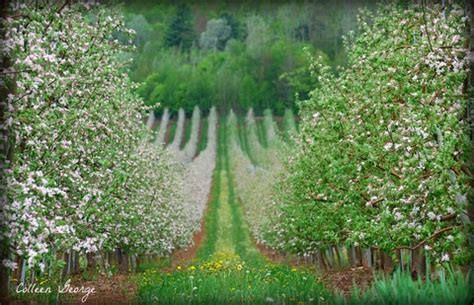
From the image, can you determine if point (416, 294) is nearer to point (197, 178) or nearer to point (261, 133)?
point (197, 178)

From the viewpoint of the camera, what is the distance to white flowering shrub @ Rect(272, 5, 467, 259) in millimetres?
10570

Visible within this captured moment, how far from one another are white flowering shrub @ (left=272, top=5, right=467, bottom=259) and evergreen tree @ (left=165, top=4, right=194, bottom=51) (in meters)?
3.58

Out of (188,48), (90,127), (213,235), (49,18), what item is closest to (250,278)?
(90,127)

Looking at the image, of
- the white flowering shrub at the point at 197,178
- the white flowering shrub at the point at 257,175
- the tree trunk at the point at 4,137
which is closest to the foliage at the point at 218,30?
the tree trunk at the point at 4,137

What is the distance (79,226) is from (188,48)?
44.4 feet

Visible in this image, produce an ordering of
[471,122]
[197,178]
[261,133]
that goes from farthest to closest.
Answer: [261,133] → [197,178] → [471,122]

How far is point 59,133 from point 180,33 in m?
8.54

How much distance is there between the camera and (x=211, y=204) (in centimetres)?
8050

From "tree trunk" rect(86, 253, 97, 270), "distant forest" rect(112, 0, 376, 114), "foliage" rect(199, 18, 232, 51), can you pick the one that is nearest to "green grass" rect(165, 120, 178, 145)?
"distant forest" rect(112, 0, 376, 114)

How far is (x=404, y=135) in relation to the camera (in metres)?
11.5

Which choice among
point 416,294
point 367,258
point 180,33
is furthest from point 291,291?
point 367,258

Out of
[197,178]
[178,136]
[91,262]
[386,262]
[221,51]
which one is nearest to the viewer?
[386,262]

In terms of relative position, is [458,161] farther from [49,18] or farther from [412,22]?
[49,18]

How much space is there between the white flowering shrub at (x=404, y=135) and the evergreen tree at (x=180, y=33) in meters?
3.58
